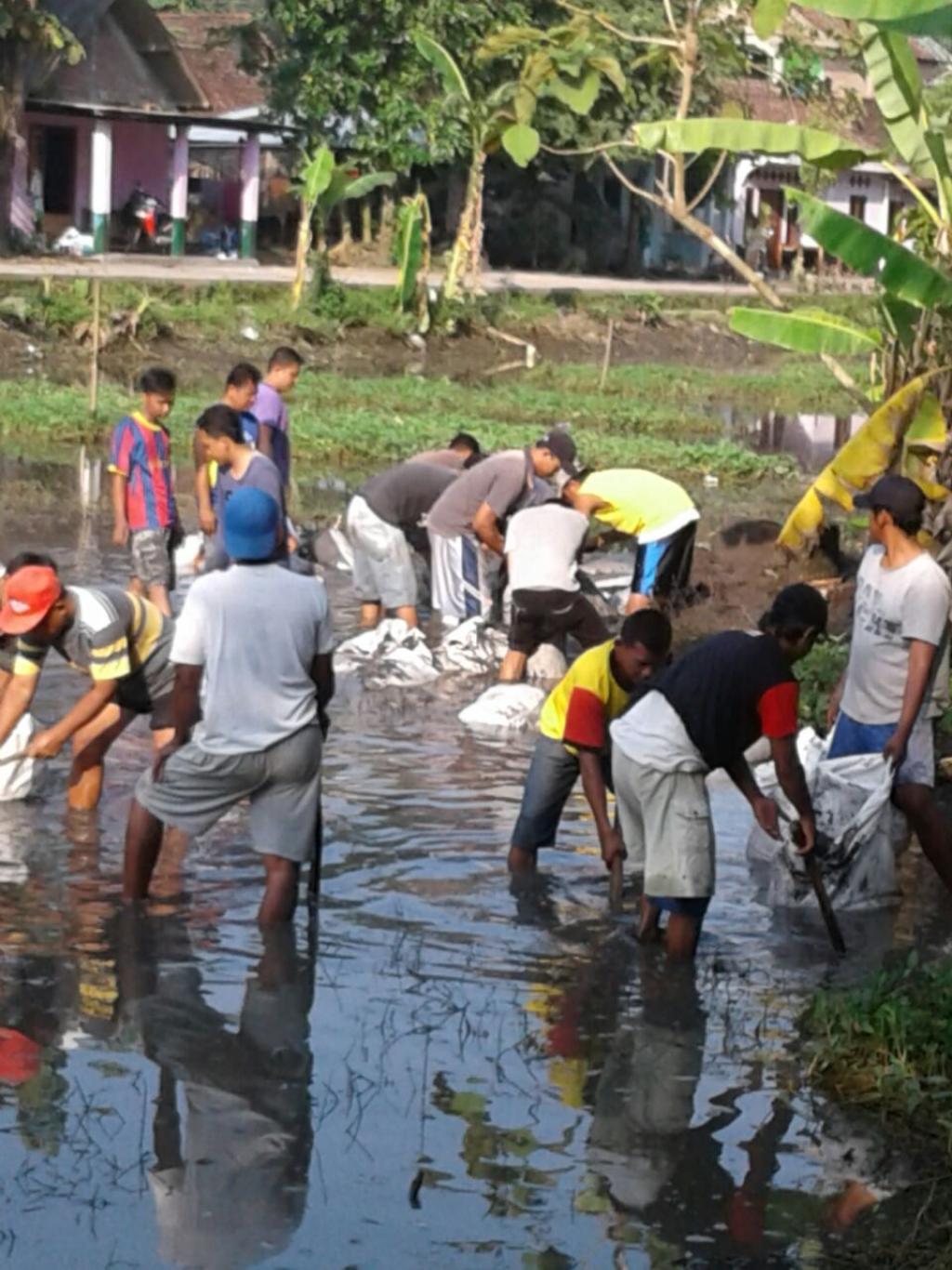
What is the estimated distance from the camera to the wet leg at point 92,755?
905cm

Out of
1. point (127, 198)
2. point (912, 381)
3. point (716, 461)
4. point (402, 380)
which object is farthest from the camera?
point (127, 198)

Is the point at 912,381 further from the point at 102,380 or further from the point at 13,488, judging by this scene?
the point at 102,380

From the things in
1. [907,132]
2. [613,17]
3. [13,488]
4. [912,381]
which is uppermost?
[613,17]

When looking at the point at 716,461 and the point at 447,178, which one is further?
the point at 447,178

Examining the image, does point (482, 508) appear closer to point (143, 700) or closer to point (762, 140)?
point (762, 140)

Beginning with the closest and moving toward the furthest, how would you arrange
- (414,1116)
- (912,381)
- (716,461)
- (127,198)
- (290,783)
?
(414,1116), (290,783), (912,381), (716,461), (127,198)

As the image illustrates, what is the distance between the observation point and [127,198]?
4566 cm

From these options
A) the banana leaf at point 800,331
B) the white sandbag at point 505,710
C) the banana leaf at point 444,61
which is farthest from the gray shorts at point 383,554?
the banana leaf at point 444,61

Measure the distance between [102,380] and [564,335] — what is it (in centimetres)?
1254

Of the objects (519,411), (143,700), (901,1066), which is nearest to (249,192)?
(519,411)

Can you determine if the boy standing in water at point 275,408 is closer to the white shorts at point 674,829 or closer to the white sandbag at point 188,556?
the white sandbag at point 188,556

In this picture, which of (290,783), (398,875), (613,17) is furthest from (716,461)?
(613,17)

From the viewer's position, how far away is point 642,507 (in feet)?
40.8

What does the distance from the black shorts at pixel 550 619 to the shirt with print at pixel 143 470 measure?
2.09 m
